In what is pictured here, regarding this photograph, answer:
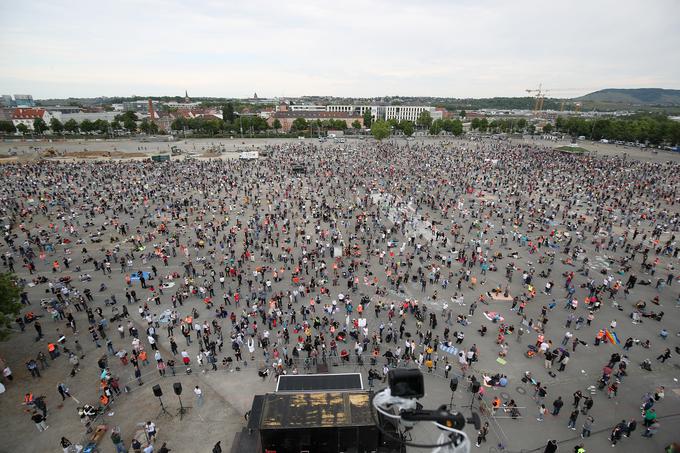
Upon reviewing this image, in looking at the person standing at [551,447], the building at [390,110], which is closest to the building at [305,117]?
the building at [390,110]

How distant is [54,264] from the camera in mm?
27031

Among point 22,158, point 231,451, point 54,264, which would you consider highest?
point 22,158

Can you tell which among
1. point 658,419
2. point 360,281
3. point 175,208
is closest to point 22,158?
point 175,208

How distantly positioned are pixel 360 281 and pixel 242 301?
8505 millimetres

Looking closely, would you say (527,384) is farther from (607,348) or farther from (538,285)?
(538,285)

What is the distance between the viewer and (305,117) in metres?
148

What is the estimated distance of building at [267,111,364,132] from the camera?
14375 centimetres

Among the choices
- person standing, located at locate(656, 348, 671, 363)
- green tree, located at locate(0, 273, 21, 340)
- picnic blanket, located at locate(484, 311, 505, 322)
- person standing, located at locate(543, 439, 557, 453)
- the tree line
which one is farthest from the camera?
the tree line

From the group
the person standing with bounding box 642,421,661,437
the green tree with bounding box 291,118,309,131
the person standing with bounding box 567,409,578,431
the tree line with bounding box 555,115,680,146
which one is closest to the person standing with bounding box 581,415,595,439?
the person standing with bounding box 567,409,578,431

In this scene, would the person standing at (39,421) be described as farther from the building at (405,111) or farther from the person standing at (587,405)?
the building at (405,111)

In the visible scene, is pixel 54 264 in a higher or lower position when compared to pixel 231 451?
higher

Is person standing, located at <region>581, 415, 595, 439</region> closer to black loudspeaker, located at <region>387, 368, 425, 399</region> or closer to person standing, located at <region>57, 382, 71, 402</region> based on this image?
black loudspeaker, located at <region>387, 368, 425, 399</region>

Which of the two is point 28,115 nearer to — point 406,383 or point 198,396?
point 198,396

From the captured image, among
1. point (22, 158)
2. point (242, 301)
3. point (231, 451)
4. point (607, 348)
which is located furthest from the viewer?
point (22, 158)
